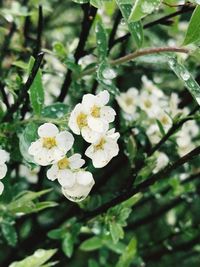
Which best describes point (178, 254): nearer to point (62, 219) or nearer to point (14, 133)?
point (62, 219)

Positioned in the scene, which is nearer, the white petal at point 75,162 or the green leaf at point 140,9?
the green leaf at point 140,9

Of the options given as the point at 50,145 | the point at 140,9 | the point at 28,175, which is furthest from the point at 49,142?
the point at 28,175

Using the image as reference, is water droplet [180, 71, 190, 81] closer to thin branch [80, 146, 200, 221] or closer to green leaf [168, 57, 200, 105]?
green leaf [168, 57, 200, 105]

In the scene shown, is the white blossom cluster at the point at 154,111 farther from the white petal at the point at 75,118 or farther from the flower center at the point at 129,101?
the white petal at the point at 75,118

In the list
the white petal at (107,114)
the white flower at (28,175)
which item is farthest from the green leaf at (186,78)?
the white flower at (28,175)

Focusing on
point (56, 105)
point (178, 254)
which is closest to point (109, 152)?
point (56, 105)
